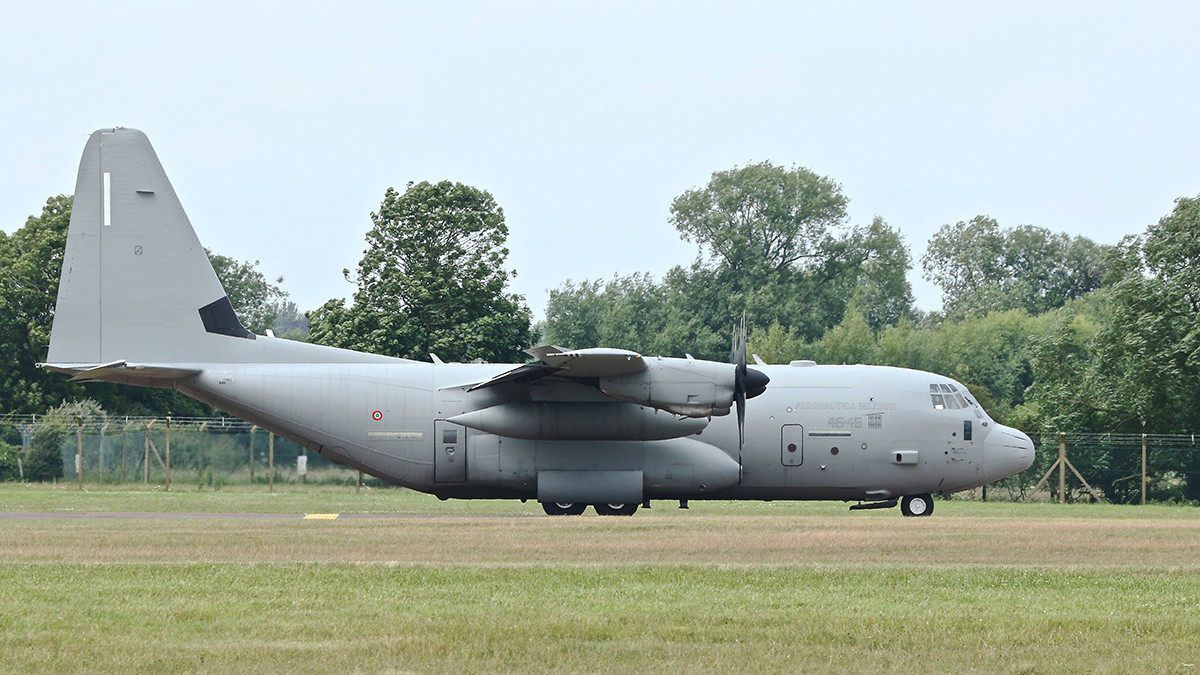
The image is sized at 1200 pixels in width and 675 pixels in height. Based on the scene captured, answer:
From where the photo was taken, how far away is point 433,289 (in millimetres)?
57344

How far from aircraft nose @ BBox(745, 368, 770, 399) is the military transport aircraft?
0.14 ft

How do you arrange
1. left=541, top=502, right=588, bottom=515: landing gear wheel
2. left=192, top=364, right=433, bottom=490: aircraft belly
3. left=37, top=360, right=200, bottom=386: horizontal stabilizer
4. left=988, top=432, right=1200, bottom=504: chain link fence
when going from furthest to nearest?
left=988, top=432, right=1200, bottom=504: chain link fence → left=541, top=502, right=588, bottom=515: landing gear wheel → left=192, top=364, right=433, bottom=490: aircraft belly → left=37, top=360, right=200, bottom=386: horizontal stabilizer

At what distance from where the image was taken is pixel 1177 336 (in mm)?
43281

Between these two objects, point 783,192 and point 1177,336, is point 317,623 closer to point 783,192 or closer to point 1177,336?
point 1177,336

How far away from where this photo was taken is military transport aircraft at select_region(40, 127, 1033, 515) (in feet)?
90.7

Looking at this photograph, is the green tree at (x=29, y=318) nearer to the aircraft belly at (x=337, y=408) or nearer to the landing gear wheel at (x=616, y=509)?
the aircraft belly at (x=337, y=408)

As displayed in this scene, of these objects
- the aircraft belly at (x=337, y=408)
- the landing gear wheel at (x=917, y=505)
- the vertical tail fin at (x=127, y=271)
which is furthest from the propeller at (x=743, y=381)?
the vertical tail fin at (x=127, y=271)

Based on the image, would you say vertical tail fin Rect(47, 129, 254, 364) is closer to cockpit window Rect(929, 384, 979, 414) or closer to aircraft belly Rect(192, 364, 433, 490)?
aircraft belly Rect(192, 364, 433, 490)

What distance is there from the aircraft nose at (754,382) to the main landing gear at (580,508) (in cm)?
383

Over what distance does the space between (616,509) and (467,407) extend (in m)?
3.95

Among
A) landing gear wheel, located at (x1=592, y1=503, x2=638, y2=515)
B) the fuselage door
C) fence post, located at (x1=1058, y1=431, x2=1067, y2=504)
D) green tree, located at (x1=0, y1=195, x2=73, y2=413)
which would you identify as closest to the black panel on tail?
landing gear wheel, located at (x1=592, y1=503, x2=638, y2=515)

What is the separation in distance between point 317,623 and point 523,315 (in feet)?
152

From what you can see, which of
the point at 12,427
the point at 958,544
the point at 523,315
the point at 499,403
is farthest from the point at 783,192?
the point at 958,544

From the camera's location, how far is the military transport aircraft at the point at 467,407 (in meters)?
27.7
